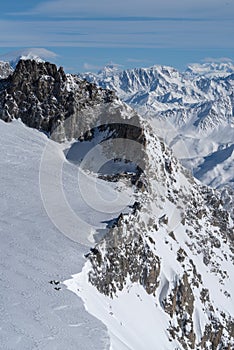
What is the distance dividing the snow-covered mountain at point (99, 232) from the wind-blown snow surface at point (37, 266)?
0.41 feet

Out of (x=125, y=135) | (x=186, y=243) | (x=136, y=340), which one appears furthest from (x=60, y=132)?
(x=136, y=340)

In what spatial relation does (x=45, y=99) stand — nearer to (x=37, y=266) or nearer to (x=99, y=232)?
(x=99, y=232)

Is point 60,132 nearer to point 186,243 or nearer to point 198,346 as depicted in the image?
point 186,243

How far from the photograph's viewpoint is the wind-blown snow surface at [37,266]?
29.4 meters

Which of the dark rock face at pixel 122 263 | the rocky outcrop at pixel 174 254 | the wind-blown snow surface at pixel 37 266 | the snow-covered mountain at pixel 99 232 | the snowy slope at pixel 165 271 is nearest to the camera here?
the wind-blown snow surface at pixel 37 266

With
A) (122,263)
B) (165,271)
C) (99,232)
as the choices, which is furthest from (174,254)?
(99,232)

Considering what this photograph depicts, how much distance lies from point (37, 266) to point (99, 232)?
1252 centimetres

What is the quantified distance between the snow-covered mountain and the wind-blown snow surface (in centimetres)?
12

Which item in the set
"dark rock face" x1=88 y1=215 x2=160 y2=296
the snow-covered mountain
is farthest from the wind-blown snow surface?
"dark rock face" x1=88 y1=215 x2=160 y2=296

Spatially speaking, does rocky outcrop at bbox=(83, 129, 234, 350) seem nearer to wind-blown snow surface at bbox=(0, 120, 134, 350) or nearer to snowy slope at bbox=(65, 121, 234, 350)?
snowy slope at bbox=(65, 121, 234, 350)

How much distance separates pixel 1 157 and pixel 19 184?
12508mm

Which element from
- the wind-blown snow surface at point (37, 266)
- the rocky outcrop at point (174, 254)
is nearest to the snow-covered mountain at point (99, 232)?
the wind-blown snow surface at point (37, 266)

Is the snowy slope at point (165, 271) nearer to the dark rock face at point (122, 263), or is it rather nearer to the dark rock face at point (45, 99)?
the dark rock face at point (122, 263)

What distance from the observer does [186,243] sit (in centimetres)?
8281
